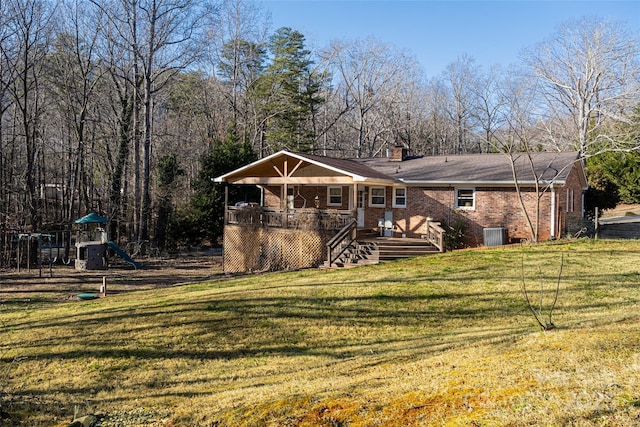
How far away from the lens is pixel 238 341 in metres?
9.38

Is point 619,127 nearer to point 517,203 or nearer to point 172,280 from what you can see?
point 517,203

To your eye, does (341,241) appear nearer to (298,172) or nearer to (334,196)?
(334,196)

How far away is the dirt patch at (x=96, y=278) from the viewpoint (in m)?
16.1

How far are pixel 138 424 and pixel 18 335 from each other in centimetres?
685

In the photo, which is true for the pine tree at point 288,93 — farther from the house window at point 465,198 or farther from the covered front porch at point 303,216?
the house window at point 465,198

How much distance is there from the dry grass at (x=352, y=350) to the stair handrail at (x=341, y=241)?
2049mm

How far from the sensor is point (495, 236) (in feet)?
63.4

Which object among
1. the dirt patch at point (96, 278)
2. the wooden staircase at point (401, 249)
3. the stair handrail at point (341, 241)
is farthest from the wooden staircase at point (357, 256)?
the dirt patch at point (96, 278)

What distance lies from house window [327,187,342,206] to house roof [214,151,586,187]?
50.5 inches

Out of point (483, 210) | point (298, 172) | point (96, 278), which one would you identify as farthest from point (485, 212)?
point (96, 278)

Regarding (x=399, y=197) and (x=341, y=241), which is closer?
(x=341, y=241)

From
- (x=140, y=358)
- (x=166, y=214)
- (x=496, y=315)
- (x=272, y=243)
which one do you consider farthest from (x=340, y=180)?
(x=166, y=214)

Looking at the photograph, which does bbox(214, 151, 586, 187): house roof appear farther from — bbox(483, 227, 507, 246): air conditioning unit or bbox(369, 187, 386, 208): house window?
bbox(483, 227, 507, 246): air conditioning unit

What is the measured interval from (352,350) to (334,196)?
15182 millimetres
